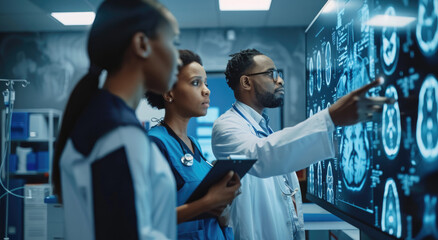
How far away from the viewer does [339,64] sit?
1180 mm

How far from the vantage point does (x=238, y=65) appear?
165 cm

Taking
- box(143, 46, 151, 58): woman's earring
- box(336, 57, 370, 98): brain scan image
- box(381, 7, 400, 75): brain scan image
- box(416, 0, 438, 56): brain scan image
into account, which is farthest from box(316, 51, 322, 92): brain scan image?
box(143, 46, 151, 58): woman's earring

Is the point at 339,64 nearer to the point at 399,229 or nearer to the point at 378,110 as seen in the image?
the point at 378,110

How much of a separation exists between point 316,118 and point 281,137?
0.11m

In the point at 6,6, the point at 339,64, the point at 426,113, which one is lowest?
the point at 426,113

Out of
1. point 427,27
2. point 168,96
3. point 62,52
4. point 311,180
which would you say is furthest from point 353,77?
point 62,52

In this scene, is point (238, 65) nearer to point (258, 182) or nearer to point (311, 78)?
point (311, 78)

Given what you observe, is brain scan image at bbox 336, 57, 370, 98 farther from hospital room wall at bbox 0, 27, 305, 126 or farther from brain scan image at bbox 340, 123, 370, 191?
hospital room wall at bbox 0, 27, 305, 126

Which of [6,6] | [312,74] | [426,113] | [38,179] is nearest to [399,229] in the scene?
[426,113]

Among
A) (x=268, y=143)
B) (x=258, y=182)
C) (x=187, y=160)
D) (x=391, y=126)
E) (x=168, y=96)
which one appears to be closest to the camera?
(x=391, y=126)

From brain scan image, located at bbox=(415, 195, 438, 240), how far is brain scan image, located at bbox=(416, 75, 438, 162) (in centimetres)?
7

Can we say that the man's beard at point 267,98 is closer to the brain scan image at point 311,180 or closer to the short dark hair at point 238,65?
the short dark hair at point 238,65

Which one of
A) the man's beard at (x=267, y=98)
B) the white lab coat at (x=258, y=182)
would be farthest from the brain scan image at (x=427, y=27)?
the man's beard at (x=267, y=98)

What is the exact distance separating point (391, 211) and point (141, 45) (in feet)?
2.11
